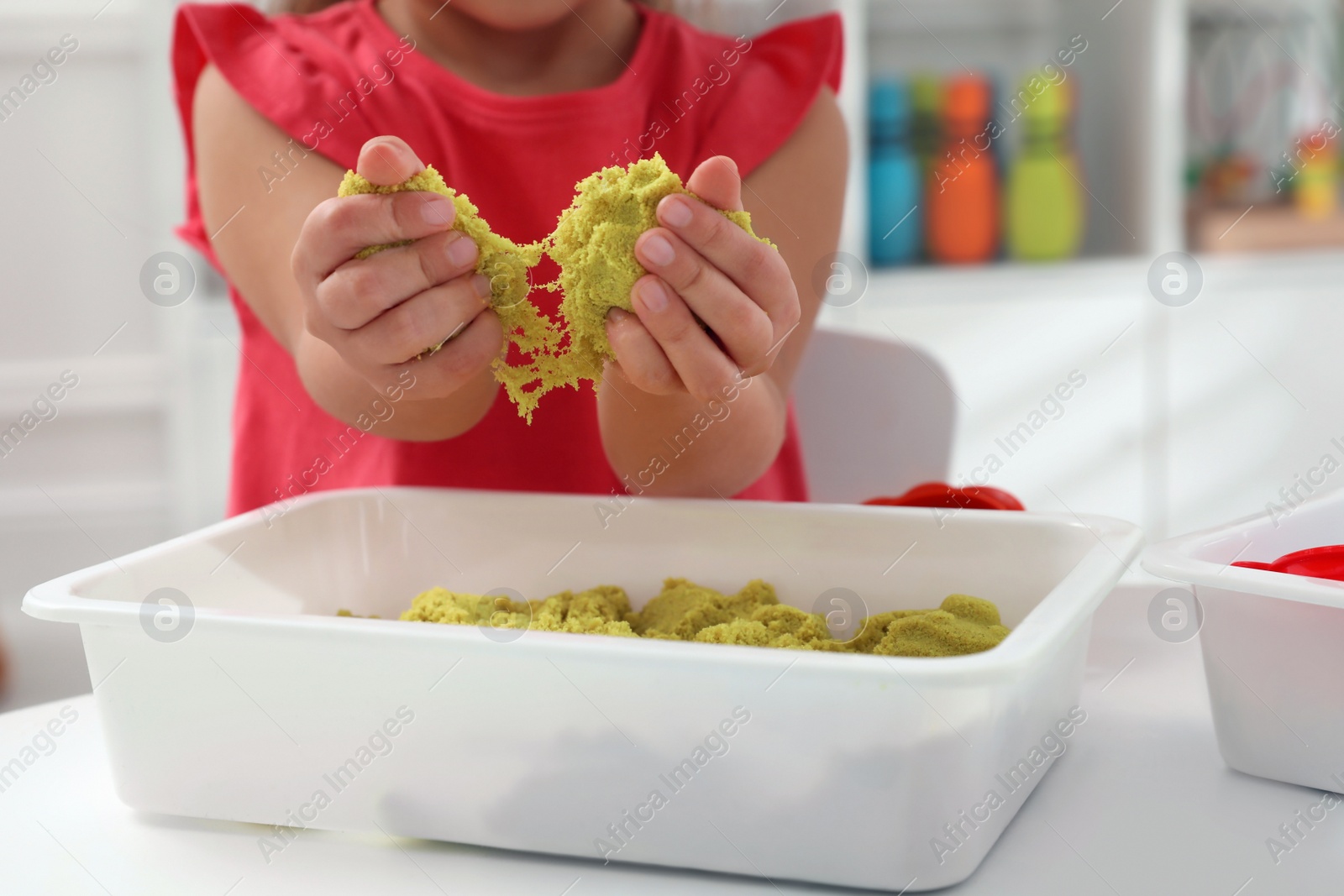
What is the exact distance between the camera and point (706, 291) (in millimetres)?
481

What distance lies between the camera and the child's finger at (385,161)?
466mm

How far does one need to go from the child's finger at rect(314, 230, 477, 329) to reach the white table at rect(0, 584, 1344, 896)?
20 cm

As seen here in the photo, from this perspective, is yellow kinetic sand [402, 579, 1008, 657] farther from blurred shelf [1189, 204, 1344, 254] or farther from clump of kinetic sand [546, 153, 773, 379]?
blurred shelf [1189, 204, 1344, 254]

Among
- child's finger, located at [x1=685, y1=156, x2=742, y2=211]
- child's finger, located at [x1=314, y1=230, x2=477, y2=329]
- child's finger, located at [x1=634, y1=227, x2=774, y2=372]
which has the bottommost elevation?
child's finger, located at [x1=634, y1=227, x2=774, y2=372]

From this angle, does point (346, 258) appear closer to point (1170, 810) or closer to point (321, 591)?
point (321, 591)

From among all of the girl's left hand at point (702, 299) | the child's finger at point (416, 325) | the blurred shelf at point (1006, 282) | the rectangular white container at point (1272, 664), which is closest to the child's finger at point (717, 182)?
the girl's left hand at point (702, 299)

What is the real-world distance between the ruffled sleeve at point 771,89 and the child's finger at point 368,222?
347 millimetres

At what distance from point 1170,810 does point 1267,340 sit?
62.0 inches

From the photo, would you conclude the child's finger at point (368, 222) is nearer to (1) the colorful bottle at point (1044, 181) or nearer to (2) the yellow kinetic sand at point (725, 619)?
(2) the yellow kinetic sand at point (725, 619)

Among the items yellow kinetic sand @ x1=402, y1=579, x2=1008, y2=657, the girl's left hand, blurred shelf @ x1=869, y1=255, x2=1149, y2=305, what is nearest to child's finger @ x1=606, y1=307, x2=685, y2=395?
the girl's left hand

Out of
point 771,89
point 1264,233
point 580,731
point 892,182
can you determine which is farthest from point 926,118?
point 580,731

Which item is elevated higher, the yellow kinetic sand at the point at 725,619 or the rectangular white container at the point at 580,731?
the rectangular white container at the point at 580,731

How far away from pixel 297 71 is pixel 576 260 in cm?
34

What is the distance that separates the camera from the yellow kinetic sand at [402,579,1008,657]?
19.0 inches
